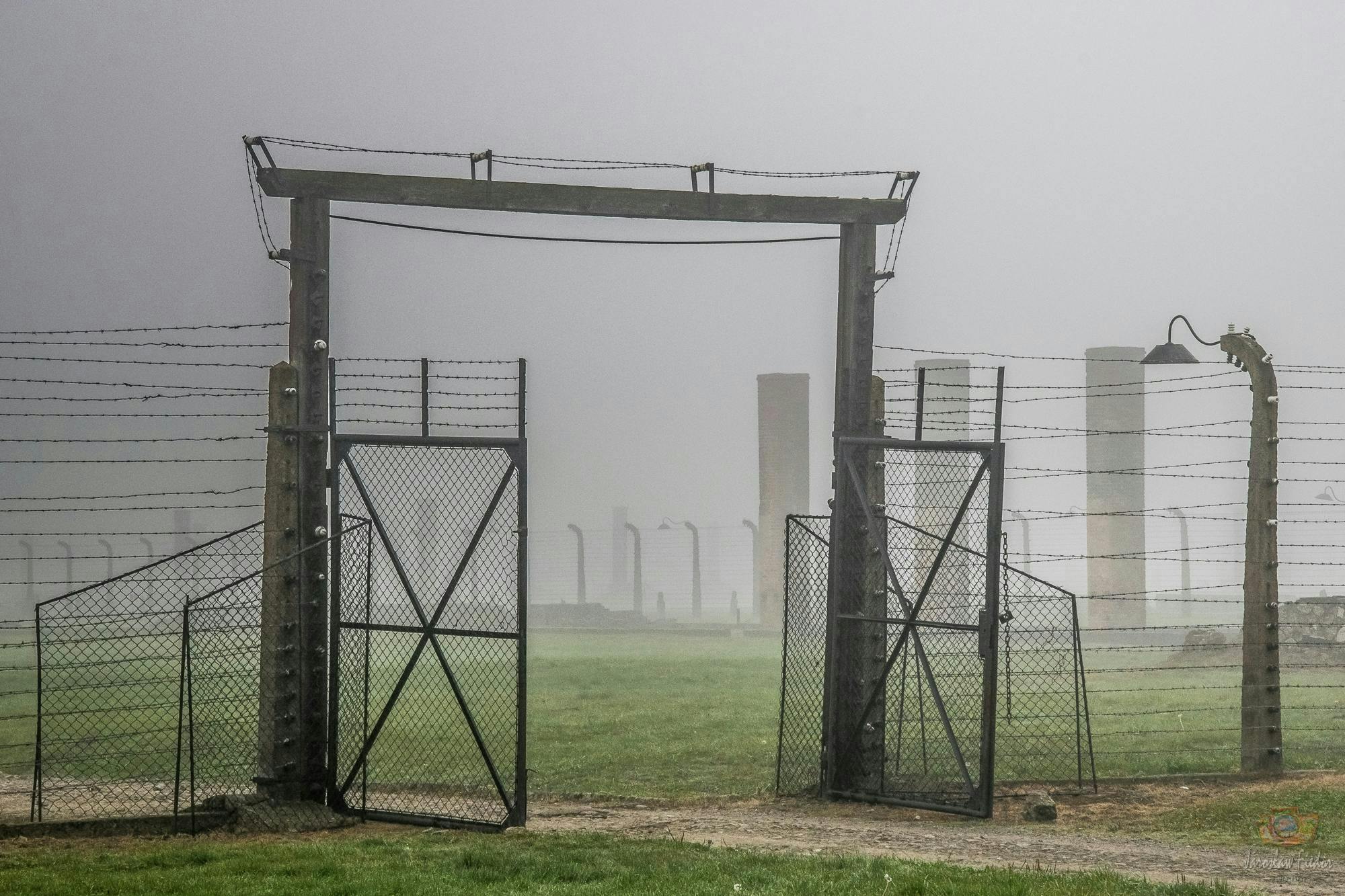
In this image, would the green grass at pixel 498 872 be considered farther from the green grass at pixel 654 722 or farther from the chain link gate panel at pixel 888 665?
the green grass at pixel 654 722

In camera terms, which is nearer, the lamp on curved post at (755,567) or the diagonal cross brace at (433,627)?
the diagonal cross brace at (433,627)

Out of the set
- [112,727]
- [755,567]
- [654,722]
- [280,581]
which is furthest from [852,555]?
[755,567]

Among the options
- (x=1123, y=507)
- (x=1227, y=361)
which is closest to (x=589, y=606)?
(x=1123, y=507)

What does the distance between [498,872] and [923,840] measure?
2803 millimetres

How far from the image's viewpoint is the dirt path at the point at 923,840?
7168 mm

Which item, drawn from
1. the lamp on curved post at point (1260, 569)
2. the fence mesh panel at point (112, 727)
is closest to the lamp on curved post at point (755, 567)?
the fence mesh panel at point (112, 727)

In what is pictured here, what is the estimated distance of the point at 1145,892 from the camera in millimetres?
6359

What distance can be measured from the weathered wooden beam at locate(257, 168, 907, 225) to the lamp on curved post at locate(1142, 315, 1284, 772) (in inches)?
124

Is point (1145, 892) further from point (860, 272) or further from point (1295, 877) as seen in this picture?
point (860, 272)

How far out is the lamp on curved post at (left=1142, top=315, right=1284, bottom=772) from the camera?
35.4 ft

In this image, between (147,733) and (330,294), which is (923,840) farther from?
(147,733)

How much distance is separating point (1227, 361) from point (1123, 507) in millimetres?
18997

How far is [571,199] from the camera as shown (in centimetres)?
1014

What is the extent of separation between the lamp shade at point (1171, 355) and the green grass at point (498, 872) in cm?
577
